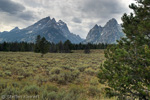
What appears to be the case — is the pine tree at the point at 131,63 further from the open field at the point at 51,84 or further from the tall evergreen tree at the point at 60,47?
the tall evergreen tree at the point at 60,47

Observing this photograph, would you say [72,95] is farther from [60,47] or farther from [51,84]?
[60,47]

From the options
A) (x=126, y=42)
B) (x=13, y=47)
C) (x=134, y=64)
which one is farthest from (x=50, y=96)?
(x=13, y=47)

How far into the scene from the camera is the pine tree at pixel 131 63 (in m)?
2.86

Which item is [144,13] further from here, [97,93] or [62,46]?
[62,46]

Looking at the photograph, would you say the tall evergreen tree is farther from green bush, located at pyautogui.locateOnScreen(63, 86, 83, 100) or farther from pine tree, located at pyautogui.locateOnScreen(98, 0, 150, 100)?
pine tree, located at pyautogui.locateOnScreen(98, 0, 150, 100)

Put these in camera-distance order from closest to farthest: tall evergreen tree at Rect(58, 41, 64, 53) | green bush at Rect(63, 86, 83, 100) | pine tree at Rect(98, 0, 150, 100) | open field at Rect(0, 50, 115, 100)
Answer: pine tree at Rect(98, 0, 150, 100), green bush at Rect(63, 86, 83, 100), open field at Rect(0, 50, 115, 100), tall evergreen tree at Rect(58, 41, 64, 53)

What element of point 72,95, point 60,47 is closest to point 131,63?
point 72,95

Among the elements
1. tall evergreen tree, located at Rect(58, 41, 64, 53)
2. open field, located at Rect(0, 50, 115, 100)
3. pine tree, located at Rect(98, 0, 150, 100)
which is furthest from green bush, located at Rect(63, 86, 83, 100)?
tall evergreen tree, located at Rect(58, 41, 64, 53)

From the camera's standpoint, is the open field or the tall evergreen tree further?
the tall evergreen tree

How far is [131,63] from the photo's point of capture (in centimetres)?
332

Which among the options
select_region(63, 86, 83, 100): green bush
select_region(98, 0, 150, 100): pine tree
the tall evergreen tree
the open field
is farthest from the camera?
the tall evergreen tree

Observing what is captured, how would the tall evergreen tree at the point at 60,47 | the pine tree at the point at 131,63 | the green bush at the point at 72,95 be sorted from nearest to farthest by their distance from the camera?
the pine tree at the point at 131,63 < the green bush at the point at 72,95 < the tall evergreen tree at the point at 60,47

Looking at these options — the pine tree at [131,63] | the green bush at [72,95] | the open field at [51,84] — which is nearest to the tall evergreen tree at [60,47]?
the open field at [51,84]

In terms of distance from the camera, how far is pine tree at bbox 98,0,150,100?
2.86 meters
